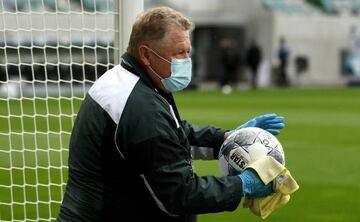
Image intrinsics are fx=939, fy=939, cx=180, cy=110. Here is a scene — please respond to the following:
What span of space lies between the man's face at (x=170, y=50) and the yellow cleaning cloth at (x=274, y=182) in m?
0.65

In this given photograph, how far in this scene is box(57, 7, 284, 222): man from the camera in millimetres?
4418

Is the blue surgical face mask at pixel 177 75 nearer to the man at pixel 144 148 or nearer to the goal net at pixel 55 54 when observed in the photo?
the man at pixel 144 148

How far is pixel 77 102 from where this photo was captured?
24.2 feet

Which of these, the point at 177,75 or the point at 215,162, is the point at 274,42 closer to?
the point at 215,162

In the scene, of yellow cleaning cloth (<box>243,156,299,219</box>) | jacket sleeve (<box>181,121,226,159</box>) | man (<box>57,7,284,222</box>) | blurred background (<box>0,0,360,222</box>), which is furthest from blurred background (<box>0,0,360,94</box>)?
man (<box>57,7,284,222</box>)

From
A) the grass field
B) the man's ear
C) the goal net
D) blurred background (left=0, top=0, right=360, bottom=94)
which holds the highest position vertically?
the man's ear

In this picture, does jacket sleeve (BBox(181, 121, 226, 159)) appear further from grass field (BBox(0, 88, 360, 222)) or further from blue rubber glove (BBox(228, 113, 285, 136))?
grass field (BBox(0, 88, 360, 222))

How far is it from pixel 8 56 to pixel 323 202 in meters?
3.82

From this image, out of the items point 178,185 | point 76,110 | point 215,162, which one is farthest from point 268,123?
point 215,162

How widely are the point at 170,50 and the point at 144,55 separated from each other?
13cm

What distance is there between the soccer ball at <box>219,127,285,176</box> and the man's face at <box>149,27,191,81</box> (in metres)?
0.67

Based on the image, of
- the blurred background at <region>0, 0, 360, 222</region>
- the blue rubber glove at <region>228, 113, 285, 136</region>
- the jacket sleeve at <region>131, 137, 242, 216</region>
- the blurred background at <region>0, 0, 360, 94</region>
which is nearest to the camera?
the jacket sleeve at <region>131, 137, 242, 216</region>

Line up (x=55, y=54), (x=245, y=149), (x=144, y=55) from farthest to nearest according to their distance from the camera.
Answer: (x=55, y=54), (x=245, y=149), (x=144, y=55)

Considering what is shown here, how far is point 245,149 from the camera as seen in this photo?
5008mm
